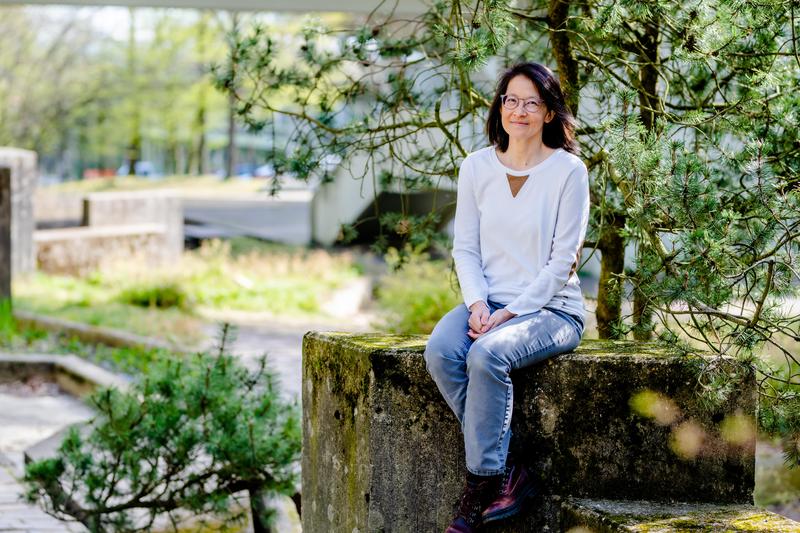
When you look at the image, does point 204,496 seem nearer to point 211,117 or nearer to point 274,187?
point 274,187

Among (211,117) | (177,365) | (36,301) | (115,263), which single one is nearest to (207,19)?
(211,117)

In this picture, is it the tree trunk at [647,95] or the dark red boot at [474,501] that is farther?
the tree trunk at [647,95]

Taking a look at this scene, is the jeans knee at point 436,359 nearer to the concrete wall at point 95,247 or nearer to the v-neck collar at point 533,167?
the v-neck collar at point 533,167

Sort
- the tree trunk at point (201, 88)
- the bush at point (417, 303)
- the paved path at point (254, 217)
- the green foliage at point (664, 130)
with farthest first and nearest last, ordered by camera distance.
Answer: the tree trunk at point (201, 88), the paved path at point (254, 217), the bush at point (417, 303), the green foliage at point (664, 130)

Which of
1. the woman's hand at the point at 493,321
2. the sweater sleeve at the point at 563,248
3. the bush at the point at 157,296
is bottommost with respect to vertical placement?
the bush at the point at 157,296

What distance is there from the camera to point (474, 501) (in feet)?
10.9

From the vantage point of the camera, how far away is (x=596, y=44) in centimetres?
461

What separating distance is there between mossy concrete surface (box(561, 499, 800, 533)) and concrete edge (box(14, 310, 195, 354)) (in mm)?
7764

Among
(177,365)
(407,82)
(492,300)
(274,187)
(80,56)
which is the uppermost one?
(80,56)

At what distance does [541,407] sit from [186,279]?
12105mm

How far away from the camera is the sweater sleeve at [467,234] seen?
12.1 feet

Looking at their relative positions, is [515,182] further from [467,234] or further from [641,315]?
[641,315]

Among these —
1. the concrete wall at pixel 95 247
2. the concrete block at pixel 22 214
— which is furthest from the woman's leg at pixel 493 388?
the concrete wall at pixel 95 247

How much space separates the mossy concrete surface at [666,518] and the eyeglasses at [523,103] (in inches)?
50.7
